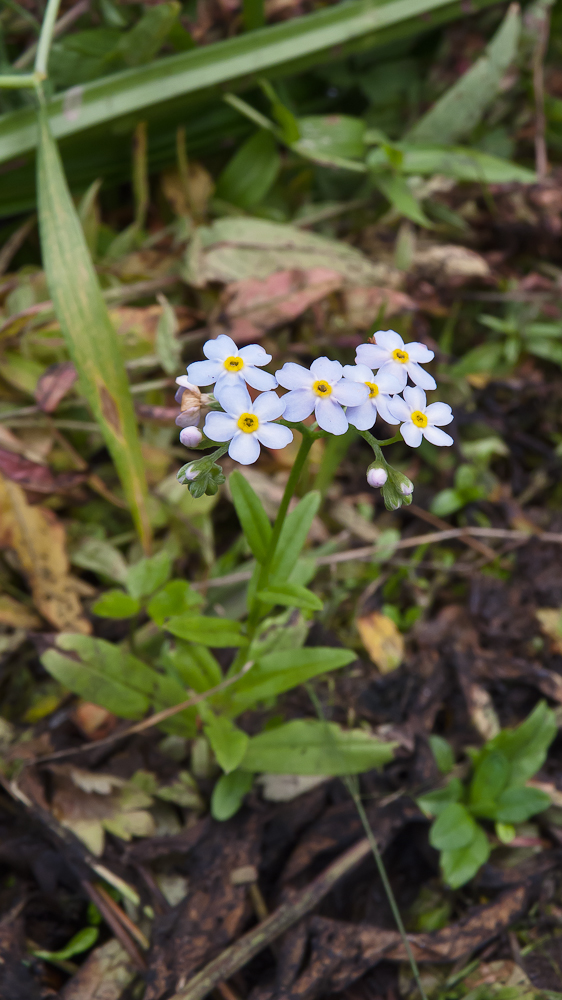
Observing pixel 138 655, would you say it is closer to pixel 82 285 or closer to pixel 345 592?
pixel 345 592

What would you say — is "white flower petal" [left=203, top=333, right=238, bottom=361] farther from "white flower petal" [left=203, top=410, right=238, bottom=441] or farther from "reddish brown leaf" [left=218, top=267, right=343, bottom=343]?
"reddish brown leaf" [left=218, top=267, right=343, bottom=343]

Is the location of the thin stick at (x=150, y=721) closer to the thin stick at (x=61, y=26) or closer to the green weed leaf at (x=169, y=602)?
the green weed leaf at (x=169, y=602)

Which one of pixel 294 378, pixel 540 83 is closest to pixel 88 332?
pixel 294 378

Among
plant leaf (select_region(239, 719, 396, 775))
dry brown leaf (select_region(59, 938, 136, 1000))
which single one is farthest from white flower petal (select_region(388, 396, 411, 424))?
dry brown leaf (select_region(59, 938, 136, 1000))

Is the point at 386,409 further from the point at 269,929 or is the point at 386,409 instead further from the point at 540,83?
the point at 540,83

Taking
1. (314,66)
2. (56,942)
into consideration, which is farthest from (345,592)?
(314,66)
